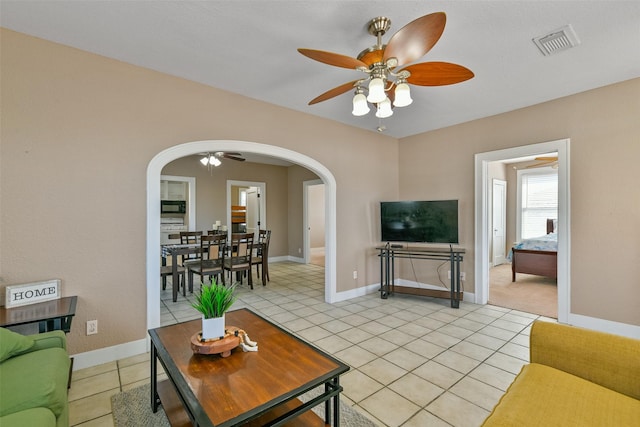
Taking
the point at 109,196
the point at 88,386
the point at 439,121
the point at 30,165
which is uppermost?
the point at 439,121

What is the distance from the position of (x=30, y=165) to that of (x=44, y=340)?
1418mm

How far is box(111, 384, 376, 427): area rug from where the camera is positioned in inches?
71.1

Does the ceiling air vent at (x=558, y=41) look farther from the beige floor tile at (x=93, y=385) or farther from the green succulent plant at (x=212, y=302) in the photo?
the beige floor tile at (x=93, y=385)

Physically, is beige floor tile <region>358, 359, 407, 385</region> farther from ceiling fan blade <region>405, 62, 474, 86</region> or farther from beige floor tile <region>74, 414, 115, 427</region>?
ceiling fan blade <region>405, 62, 474, 86</region>

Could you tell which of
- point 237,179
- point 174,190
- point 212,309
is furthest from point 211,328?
point 174,190

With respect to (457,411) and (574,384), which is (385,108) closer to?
(574,384)

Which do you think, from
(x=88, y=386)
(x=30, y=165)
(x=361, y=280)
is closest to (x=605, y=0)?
Answer: (x=361, y=280)

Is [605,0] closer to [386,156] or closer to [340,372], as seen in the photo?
[340,372]

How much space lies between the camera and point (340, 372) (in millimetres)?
1437

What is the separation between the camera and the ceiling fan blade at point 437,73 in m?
1.87

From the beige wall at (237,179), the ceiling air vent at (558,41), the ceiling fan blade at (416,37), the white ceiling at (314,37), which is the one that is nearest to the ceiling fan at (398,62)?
the ceiling fan blade at (416,37)

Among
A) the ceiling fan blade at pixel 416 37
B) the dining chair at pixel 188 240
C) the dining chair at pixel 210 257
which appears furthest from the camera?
the dining chair at pixel 188 240

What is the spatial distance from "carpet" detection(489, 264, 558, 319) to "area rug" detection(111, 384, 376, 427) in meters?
3.23

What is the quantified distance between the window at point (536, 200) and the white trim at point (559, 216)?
403cm
